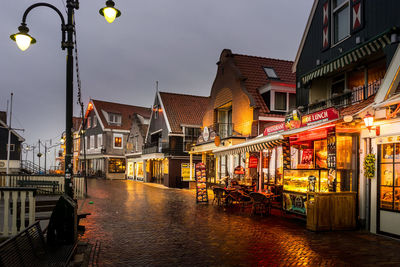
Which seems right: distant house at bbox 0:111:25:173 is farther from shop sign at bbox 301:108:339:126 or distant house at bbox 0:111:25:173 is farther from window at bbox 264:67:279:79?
shop sign at bbox 301:108:339:126

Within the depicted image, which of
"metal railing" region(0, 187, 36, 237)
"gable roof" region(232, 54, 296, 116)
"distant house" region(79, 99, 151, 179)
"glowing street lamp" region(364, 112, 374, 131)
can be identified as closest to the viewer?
"metal railing" region(0, 187, 36, 237)

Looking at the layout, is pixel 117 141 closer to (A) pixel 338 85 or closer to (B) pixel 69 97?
(A) pixel 338 85

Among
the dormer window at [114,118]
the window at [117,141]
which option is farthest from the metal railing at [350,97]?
the dormer window at [114,118]

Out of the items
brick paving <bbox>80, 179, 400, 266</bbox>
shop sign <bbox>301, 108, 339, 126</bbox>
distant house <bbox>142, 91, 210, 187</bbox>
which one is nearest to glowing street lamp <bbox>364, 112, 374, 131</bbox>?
shop sign <bbox>301, 108, 339, 126</bbox>

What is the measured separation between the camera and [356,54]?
1069 cm

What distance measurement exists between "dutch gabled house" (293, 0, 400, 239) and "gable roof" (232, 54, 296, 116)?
5416mm

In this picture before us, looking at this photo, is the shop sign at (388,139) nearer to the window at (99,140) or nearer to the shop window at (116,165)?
the shop window at (116,165)

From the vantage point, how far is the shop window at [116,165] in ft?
147

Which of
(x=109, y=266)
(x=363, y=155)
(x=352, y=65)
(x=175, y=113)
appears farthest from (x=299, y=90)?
(x=175, y=113)

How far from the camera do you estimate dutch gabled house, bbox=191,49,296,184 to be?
64.8 feet

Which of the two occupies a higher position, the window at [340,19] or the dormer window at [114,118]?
the window at [340,19]

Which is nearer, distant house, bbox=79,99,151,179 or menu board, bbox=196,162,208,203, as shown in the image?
menu board, bbox=196,162,208,203

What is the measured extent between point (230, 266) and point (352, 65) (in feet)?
29.2

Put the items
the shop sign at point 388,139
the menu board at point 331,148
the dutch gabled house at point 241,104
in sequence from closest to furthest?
the shop sign at point 388,139 → the menu board at point 331,148 → the dutch gabled house at point 241,104
